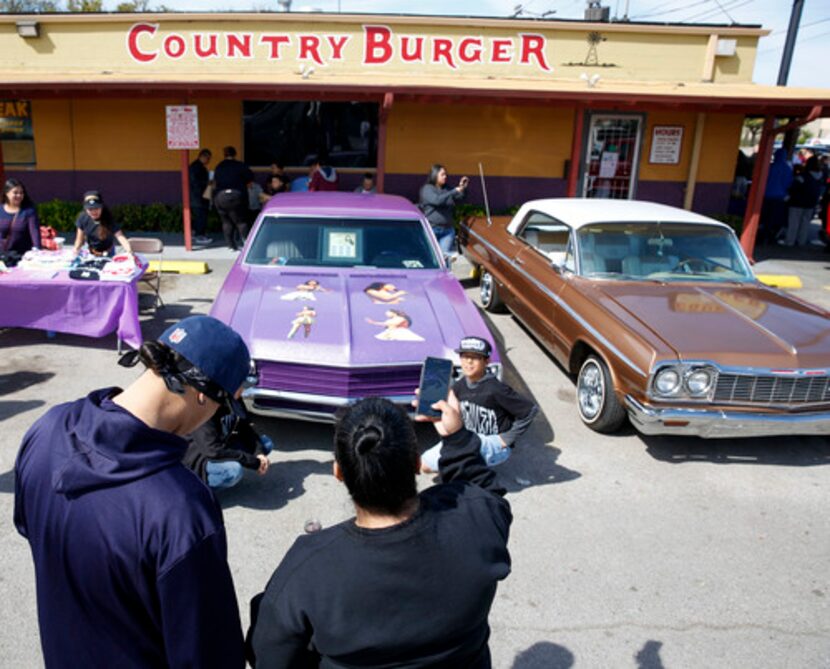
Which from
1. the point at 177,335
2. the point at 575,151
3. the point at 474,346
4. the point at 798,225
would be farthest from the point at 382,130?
the point at 177,335

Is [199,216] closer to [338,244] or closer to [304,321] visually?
[338,244]

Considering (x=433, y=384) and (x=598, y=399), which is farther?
(x=598, y=399)

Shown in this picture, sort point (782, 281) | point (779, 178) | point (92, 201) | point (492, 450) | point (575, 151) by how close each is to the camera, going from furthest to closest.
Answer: point (779, 178), point (575, 151), point (782, 281), point (92, 201), point (492, 450)

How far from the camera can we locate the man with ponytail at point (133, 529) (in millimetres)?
1549

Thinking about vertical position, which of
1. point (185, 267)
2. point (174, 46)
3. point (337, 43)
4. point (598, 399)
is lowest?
point (185, 267)

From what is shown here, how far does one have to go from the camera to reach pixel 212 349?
179cm

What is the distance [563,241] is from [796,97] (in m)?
6.98

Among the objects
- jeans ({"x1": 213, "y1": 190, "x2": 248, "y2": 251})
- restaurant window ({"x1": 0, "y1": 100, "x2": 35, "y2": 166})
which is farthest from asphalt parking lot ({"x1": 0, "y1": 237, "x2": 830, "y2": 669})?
restaurant window ({"x1": 0, "y1": 100, "x2": 35, "y2": 166})

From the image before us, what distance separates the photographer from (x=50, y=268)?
728 centimetres

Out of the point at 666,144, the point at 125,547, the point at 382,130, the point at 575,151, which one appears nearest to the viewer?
the point at 125,547

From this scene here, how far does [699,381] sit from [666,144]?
10.5 metres

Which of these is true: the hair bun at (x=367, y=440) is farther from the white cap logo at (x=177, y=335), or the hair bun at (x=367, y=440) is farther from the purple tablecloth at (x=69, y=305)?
the purple tablecloth at (x=69, y=305)

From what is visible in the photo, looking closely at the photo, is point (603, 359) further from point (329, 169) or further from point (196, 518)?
point (329, 169)

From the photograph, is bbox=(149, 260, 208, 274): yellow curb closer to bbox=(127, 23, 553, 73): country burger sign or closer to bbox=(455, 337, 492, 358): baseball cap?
bbox=(127, 23, 553, 73): country burger sign
